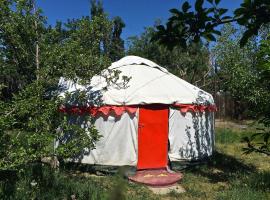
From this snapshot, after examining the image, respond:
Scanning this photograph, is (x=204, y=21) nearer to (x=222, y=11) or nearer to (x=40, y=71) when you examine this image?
(x=222, y=11)

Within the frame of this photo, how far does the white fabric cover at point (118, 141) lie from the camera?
31.5 ft

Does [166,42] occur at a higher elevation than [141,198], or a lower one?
higher

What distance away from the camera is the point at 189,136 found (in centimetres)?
1060

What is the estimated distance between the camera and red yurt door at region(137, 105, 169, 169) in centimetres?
970

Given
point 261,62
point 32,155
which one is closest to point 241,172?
point 32,155

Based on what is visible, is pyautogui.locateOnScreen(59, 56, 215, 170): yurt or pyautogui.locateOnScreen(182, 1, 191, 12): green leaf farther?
pyautogui.locateOnScreen(59, 56, 215, 170): yurt

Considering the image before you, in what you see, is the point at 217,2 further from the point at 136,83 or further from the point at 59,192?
the point at 136,83

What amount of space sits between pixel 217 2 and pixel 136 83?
27.9ft

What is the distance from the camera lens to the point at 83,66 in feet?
25.1

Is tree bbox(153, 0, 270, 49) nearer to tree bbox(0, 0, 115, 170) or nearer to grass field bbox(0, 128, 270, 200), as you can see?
grass field bbox(0, 128, 270, 200)

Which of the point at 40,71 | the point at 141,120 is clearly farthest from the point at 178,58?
the point at 40,71

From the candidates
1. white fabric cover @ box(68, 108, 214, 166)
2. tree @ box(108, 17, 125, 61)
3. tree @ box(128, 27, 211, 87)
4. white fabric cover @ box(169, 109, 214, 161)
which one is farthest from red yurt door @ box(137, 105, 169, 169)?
tree @ box(108, 17, 125, 61)

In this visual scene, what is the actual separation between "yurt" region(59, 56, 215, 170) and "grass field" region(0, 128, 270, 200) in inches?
21.6

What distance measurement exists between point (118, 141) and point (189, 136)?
2.02 meters
